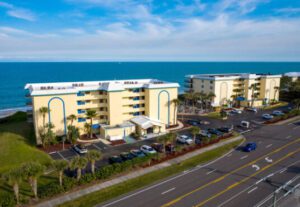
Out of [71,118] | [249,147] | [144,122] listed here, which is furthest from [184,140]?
[71,118]

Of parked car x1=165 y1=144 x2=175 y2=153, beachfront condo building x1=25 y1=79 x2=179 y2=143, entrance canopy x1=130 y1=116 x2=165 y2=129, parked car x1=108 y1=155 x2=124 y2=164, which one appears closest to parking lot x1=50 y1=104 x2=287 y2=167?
parked car x1=108 y1=155 x2=124 y2=164

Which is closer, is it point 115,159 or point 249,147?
point 115,159

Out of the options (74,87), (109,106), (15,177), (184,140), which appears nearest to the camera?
(15,177)

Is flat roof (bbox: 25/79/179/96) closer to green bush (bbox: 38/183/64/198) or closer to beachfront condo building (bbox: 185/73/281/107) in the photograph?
green bush (bbox: 38/183/64/198)

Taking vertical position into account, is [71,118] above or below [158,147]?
above

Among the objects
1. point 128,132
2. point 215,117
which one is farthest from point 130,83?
point 215,117

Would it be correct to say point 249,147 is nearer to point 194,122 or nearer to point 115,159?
point 194,122
